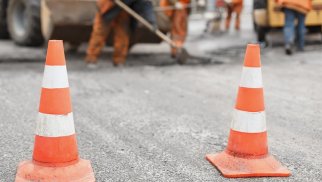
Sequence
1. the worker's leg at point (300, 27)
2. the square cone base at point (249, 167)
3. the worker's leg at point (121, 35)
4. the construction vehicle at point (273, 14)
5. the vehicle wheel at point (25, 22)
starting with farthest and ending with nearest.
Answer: the construction vehicle at point (273, 14) < the worker's leg at point (300, 27) < the vehicle wheel at point (25, 22) < the worker's leg at point (121, 35) < the square cone base at point (249, 167)

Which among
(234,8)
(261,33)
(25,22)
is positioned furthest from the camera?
(234,8)

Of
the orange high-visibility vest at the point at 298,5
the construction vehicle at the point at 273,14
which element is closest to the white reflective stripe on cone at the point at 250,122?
the orange high-visibility vest at the point at 298,5

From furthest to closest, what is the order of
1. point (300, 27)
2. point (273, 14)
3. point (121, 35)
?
point (273, 14) < point (300, 27) < point (121, 35)

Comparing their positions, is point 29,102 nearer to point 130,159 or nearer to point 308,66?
point 130,159

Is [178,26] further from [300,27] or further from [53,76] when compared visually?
[53,76]

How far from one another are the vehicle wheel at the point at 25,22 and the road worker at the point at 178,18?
6.77 feet

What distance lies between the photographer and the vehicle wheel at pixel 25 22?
833 cm

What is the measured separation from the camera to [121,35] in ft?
24.3

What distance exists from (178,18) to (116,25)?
151 cm

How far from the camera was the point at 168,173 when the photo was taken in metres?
3.03

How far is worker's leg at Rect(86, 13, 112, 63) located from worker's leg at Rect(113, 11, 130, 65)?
6.9 inches

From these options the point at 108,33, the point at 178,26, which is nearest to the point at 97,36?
the point at 108,33

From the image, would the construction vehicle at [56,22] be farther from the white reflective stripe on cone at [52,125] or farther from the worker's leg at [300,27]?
the white reflective stripe on cone at [52,125]

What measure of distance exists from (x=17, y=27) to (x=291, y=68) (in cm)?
488
